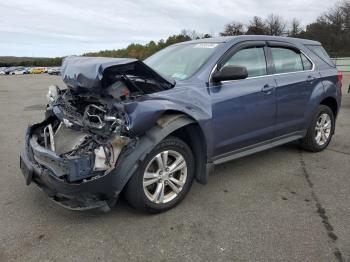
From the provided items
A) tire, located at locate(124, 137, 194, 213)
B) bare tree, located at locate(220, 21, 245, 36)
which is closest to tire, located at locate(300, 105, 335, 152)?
tire, located at locate(124, 137, 194, 213)

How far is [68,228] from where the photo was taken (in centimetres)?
342

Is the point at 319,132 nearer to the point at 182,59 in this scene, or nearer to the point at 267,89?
the point at 267,89

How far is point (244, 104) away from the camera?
426cm

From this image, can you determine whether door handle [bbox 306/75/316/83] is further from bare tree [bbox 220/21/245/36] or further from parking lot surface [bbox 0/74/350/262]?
bare tree [bbox 220/21/245/36]

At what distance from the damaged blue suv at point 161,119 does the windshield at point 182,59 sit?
0.7 inches

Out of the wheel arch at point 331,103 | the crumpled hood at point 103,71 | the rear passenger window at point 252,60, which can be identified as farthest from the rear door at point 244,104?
the wheel arch at point 331,103

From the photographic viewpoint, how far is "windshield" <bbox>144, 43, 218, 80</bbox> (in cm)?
421

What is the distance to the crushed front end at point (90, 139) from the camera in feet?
10.6

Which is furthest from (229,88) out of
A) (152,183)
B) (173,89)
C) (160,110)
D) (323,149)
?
(323,149)

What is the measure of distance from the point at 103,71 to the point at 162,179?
46.3 inches

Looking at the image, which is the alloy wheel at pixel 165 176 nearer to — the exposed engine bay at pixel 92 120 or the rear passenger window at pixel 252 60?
the exposed engine bay at pixel 92 120

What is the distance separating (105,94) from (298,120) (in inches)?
113

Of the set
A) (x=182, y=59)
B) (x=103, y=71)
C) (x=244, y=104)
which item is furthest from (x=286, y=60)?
(x=103, y=71)

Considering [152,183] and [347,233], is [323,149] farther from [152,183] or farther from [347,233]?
[152,183]
